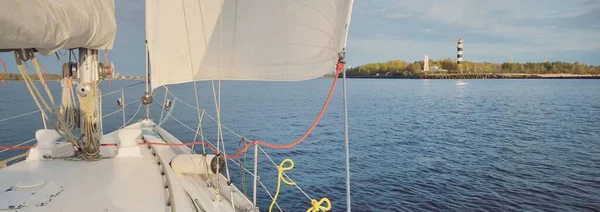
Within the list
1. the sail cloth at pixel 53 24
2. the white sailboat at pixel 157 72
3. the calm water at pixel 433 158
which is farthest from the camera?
the calm water at pixel 433 158

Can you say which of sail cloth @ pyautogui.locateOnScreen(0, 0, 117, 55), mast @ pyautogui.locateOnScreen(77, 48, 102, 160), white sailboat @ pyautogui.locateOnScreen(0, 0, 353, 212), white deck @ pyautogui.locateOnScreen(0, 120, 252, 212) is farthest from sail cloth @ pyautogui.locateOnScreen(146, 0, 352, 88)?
white deck @ pyautogui.locateOnScreen(0, 120, 252, 212)

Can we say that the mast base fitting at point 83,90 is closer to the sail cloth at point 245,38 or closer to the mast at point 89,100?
the mast at point 89,100

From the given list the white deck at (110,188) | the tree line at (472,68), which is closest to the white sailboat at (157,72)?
the white deck at (110,188)

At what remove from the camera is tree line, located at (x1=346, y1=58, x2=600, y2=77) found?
14588 cm

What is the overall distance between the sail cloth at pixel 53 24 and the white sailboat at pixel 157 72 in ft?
0.04

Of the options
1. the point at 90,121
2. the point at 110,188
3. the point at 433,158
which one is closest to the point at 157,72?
the point at 90,121

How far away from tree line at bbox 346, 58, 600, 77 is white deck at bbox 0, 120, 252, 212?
14534 centimetres

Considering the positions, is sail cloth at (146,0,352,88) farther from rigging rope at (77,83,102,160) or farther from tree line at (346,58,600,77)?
tree line at (346,58,600,77)

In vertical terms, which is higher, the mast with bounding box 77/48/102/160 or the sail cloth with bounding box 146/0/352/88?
the sail cloth with bounding box 146/0/352/88

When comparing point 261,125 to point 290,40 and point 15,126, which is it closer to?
point 15,126

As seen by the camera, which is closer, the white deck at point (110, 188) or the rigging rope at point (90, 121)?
the white deck at point (110, 188)

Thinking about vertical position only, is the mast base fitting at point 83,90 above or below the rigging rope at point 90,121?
above

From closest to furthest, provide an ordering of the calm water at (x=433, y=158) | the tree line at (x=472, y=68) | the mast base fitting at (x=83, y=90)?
the mast base fitting at (x=83, y=90) < the calm water at (x=433, y=158) < the tree line at (x=472, y=68)

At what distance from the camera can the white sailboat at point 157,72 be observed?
3.71 meters
